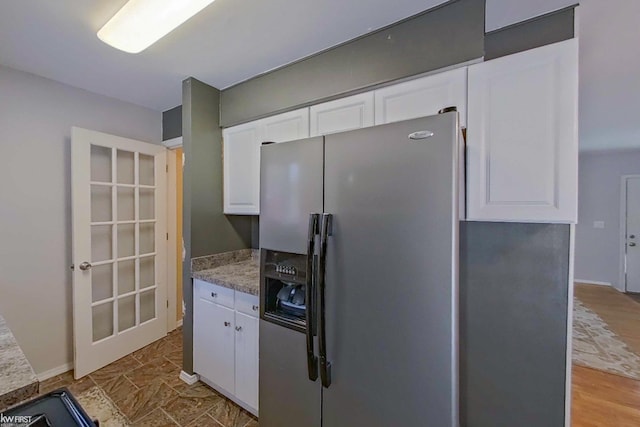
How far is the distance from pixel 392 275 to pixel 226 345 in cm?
143

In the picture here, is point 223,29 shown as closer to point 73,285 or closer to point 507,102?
point 507,102

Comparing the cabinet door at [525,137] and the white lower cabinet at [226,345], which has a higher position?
the cabinet door at [525,137]

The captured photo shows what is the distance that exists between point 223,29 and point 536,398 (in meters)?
2.55

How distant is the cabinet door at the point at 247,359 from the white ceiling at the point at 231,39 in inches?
69.2

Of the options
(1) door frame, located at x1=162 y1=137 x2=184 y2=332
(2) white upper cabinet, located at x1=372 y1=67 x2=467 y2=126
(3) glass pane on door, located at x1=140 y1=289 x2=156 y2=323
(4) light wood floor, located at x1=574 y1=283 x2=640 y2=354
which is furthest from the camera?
(4) light wood floor, located at x1=574 y1=283 x2=640 y2=354

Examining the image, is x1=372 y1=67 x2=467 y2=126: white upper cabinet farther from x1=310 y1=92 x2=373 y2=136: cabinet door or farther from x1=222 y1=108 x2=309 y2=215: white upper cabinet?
x1=222 y1=108 x2=309 y2=215: white upper cabinet

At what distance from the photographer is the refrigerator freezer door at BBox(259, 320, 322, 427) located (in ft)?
4.13

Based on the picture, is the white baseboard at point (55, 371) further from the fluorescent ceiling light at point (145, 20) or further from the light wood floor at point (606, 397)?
the light wood floor at point (606, 397)

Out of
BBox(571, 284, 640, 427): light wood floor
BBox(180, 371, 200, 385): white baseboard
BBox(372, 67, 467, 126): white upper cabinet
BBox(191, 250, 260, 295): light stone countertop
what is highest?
BBox(372, 67, 467, 126): white upper cabinet

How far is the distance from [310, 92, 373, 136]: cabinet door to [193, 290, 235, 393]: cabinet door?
1.41 metres

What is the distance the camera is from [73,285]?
2182 millimetres

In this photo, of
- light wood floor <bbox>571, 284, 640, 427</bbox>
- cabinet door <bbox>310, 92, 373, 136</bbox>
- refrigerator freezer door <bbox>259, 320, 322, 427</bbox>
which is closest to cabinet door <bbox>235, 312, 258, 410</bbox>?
refrigerator freezer door <bbox>259, 320, 322, 427</bbox>

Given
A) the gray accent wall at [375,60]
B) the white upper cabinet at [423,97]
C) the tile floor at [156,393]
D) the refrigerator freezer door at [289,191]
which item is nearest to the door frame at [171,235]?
the tile floor at [156,393]

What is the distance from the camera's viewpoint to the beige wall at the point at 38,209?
1962mm
